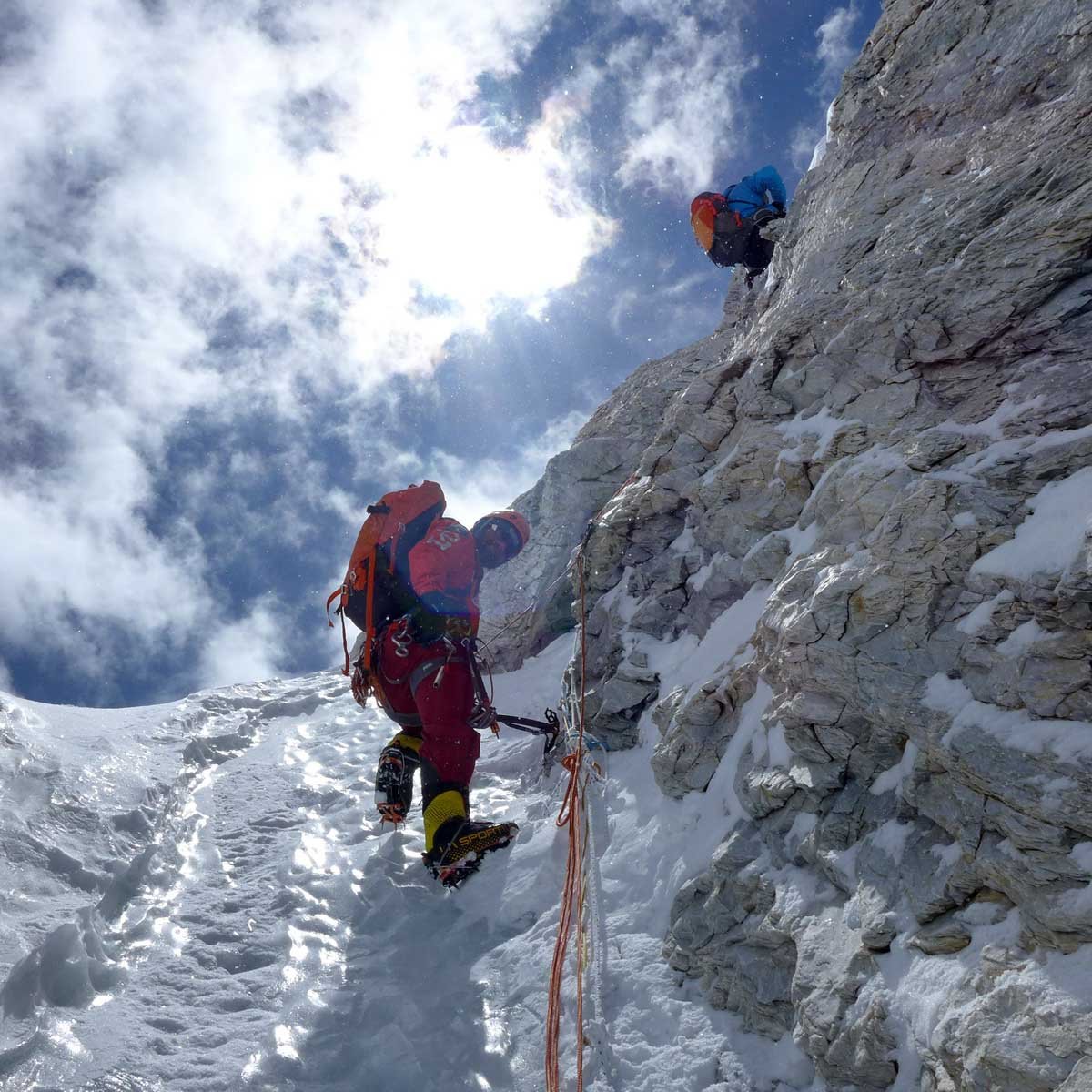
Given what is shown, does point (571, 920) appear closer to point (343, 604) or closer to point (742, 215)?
point (343, 604)

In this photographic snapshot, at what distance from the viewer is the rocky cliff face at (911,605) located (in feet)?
8.02

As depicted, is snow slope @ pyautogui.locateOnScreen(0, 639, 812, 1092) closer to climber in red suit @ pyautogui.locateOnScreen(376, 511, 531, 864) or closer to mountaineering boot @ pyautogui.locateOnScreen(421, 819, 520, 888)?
mountaineering boot @ pyautogui.locateOnScreen(421, 819, 520, 888)

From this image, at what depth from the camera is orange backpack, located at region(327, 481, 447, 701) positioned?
6066mm

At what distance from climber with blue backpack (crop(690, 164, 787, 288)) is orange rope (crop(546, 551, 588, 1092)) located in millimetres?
7590

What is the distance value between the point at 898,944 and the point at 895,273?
13.1 ft

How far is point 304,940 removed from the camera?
14.2 feet

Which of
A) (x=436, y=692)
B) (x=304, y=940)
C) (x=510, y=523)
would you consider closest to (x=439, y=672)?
(x=436, y=692)

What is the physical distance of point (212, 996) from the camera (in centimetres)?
380

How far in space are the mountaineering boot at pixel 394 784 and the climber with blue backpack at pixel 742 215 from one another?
883 centimetres

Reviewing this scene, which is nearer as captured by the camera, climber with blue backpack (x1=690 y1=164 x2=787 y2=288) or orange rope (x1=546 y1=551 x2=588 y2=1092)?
orange rope (x1=546 y1=551 x2=588 y2=1092)

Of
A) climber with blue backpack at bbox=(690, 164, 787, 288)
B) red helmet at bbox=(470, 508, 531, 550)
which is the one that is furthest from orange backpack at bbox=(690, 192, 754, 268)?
red helmet at bbox=(470, 508, 531, 550)

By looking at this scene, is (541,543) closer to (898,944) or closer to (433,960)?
(433,960)

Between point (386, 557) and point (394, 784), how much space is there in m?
1.90

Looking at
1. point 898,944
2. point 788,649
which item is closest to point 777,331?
point 788,649
